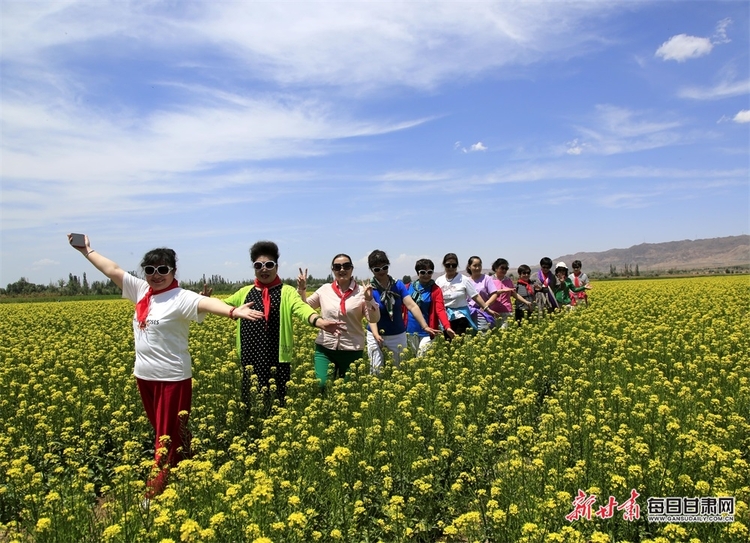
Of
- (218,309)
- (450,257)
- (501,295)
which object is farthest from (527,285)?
(218,309)

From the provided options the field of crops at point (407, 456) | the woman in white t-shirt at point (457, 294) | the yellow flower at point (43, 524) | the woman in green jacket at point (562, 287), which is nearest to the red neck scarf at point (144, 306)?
the field of crops at point (407, 456)

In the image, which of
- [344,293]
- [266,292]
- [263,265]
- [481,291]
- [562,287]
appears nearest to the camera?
[263,265]

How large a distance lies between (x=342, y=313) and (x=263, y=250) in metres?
1.14

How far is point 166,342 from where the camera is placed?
16.0 ft

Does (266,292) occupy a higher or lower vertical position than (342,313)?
higher

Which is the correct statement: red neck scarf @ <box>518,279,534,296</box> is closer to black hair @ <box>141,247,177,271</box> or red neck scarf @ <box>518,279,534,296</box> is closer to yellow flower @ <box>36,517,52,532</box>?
black hair @ <box>141,247,177,271</box>

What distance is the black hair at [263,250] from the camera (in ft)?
18.9

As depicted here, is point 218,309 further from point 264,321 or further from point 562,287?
point 562,287

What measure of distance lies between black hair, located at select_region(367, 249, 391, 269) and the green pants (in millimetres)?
1139

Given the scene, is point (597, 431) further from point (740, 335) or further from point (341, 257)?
point (740, 335)

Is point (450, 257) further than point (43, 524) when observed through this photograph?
Yes

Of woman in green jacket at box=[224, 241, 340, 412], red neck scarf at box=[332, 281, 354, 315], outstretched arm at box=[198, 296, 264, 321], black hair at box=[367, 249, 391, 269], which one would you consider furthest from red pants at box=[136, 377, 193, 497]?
black hair at box=[367, 249, 391, 269]

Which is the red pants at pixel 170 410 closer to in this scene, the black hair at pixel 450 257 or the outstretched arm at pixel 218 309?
the outstretched arm at pixel 218 309

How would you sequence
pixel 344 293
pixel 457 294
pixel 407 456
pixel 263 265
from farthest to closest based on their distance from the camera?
pixel 457 294 → pixel 344 293 → pixel 263 265 → pixel 407 456
